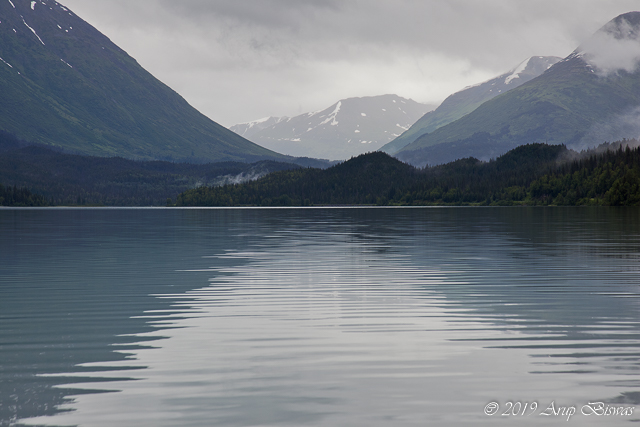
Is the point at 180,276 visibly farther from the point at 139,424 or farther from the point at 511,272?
the point at 139,424

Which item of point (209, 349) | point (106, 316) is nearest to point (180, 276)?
point (106, 316)

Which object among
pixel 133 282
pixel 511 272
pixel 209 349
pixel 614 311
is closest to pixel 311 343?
pixel 209 349

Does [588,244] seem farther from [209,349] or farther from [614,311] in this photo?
[209,349]

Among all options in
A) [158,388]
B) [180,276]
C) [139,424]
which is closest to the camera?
[139,424]

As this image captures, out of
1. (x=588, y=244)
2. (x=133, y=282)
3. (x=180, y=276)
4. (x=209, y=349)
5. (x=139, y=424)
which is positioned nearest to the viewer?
(x=139, y=424)

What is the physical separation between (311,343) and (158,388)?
6.03 meters

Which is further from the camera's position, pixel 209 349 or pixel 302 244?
pixel 302 244

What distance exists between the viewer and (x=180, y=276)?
1554 inches

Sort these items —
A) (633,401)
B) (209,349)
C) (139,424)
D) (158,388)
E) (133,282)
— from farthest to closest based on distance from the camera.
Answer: (133,282) < (209,349) < (158,388) < (633,401) < (139,424)

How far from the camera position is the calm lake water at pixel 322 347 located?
1386 centimetres

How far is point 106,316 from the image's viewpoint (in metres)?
25.2

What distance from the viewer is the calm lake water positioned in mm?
13859

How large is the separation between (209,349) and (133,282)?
1847cm

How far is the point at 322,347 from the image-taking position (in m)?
19.5
